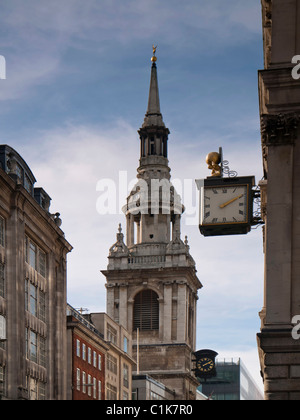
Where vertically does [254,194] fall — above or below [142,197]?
below

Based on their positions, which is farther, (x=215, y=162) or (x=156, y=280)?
(x=156, y=280)

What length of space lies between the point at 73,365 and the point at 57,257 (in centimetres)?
1214

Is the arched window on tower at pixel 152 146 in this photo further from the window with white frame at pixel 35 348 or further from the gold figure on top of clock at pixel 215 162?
the gold figure on top of clock at pixel 215 162

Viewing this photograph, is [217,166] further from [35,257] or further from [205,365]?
[205,365]

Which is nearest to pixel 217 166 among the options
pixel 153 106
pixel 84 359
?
pixel 84 359

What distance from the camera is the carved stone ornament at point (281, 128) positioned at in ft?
103

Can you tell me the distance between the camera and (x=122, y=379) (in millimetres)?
137000

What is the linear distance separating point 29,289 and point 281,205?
65.6m

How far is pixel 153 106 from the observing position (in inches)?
7426

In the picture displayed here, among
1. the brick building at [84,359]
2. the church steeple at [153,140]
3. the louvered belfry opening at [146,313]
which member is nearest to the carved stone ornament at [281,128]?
the brick building at [84,359]

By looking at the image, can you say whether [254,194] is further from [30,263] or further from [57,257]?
[57,257]

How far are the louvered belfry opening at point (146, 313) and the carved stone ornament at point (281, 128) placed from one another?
463 ft

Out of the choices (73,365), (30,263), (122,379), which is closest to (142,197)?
(122,379)
